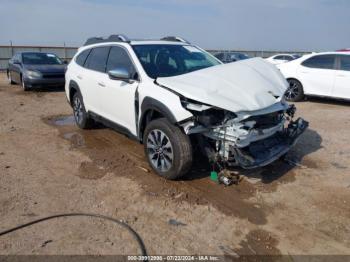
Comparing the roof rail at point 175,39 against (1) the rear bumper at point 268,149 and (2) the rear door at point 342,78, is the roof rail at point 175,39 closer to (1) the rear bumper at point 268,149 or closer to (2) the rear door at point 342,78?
(1) the rear bumper at point 268,149

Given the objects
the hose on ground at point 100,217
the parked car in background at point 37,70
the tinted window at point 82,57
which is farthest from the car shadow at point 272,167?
the parked car in background at point 37,70

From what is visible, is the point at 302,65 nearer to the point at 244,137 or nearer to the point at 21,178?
the point at 244,137

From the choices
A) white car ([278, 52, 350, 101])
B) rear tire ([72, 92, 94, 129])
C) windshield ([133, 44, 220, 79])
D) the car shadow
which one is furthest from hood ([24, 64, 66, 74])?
the car shadow

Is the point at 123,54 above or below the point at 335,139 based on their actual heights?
above

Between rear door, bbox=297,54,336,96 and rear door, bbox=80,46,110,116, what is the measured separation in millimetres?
6864

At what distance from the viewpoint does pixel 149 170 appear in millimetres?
4887

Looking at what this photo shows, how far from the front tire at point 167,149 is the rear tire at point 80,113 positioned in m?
2.48

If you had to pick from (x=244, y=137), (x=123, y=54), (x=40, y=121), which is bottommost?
(x=40, y=121)

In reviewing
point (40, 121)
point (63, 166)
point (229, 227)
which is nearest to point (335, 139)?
point (229, 227)

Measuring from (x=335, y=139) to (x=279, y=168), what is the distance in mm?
2274

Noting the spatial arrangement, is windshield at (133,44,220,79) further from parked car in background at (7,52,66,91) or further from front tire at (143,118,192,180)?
parked car in background at (7,52,66,91)

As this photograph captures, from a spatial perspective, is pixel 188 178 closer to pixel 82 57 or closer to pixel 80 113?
pixel 80 113

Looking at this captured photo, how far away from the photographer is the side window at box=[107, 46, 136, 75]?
5.00 m

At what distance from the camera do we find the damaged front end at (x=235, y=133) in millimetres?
3904
